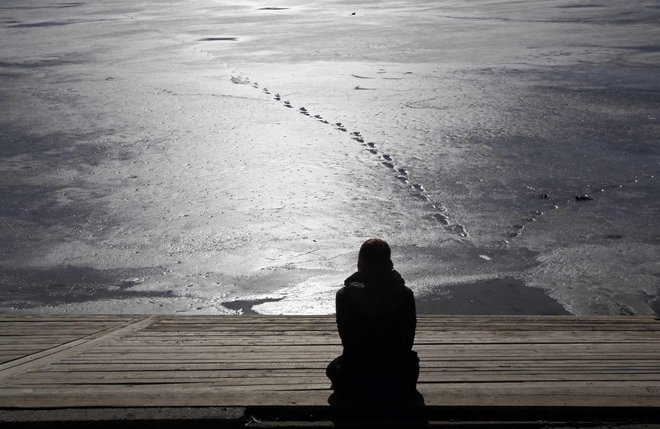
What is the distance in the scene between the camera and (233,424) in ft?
12.0

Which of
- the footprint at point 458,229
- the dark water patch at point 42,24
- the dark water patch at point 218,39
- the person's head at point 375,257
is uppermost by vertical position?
the person's head at point 375,257

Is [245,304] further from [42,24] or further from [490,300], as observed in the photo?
[42,24]

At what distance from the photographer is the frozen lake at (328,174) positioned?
749 centimetres

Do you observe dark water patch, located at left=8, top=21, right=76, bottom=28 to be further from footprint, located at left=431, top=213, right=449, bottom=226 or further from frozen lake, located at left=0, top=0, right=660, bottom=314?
footprint, located at left=431, top=213, right=449, bottom=226

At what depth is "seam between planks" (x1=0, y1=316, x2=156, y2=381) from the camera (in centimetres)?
452

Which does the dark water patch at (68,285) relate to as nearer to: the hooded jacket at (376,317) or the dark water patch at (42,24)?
the hooded jacket at (376,317)

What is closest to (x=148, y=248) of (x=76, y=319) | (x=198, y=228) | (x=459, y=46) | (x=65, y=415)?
(x=198, y=228)

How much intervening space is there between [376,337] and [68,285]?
4449 millimetres

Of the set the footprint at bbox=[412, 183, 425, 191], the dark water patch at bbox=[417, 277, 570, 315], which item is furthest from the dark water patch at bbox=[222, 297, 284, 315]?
the footprint at bbox=[412, 183, 425, 191]

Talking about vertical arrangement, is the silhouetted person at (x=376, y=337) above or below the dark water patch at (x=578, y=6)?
above

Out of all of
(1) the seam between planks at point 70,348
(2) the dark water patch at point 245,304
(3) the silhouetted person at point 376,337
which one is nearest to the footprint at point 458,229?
(2) the dark water patch at point 245,304

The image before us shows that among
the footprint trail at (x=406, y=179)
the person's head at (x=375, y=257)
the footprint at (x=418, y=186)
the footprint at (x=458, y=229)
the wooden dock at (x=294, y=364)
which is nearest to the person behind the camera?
the person's head at (x=375, y=257)

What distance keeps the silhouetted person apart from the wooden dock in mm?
149

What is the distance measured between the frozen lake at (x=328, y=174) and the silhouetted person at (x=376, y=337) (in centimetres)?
321
